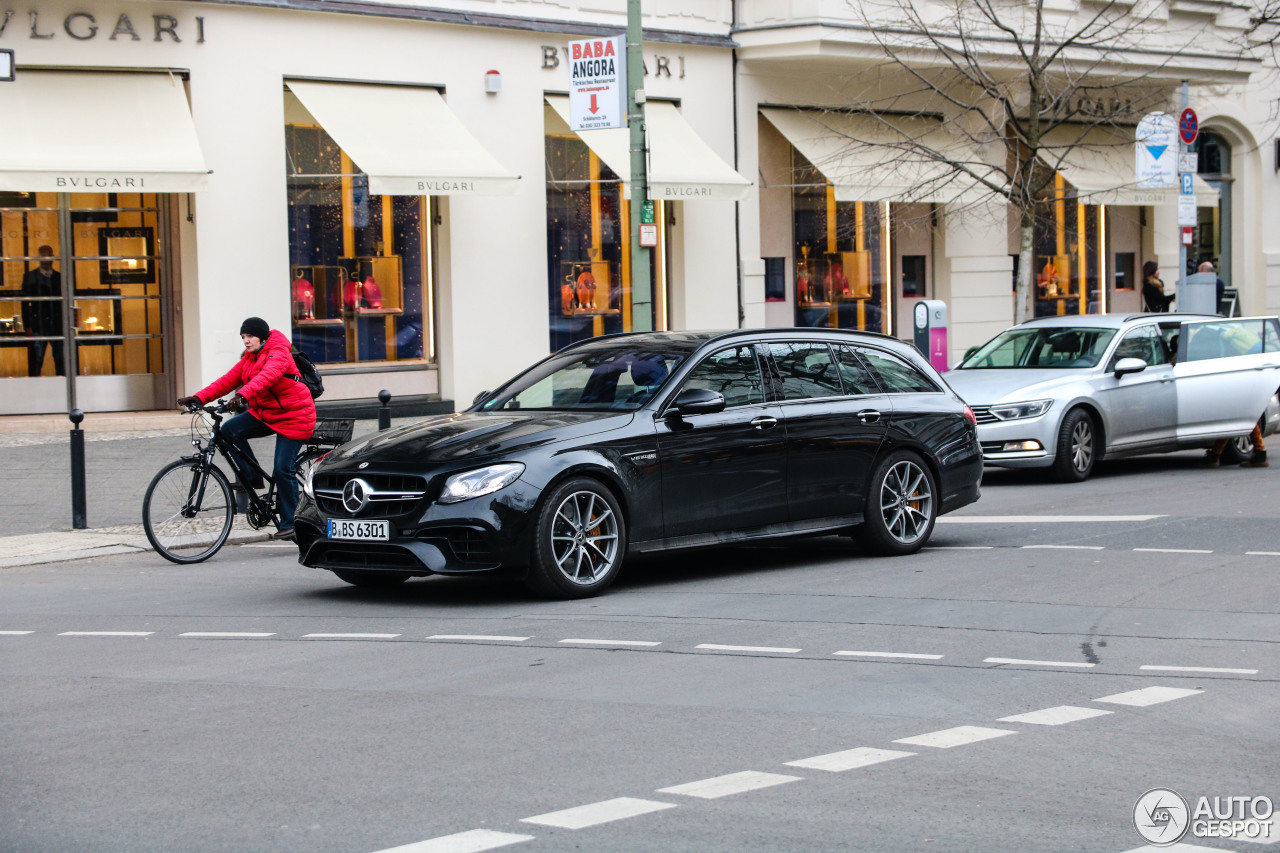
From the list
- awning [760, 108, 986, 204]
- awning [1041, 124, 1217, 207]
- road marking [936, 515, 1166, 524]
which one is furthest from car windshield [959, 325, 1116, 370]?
awning [1041, 124, 1217, 207]

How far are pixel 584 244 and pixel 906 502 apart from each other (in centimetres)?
1200

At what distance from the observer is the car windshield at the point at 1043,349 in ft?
53.4

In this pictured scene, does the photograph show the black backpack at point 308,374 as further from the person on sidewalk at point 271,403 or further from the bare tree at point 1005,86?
the bare tree at point 1005,86

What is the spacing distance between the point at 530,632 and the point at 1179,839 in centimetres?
410

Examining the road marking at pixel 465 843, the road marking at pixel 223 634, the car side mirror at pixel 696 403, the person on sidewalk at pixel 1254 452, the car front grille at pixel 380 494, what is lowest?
the road marking at pixel 465 843

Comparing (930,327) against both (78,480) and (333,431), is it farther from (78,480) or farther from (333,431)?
(78,480)

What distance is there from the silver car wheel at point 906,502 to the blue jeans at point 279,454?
419cm

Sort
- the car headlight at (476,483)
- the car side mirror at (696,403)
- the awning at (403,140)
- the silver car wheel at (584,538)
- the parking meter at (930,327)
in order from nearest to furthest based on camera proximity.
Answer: the car headlight at (476,483)
the silver car wheel at (584,538)
the car side mirror at (696,403)
the awning at (403,140)
the parking meter at (930,327)

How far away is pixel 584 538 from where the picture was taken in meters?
9.23

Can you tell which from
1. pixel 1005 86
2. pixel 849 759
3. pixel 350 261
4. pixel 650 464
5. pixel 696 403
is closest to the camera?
pixel 849 759

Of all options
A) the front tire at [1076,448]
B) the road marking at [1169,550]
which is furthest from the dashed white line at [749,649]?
the front tire at [1076,448]

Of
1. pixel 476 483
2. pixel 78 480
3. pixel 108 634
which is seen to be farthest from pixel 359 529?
pixel 78 480

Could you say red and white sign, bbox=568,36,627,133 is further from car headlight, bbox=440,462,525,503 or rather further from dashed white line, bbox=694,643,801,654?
dashed white line, bbox=694,643,801,654

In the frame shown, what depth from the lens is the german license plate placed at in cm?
900
